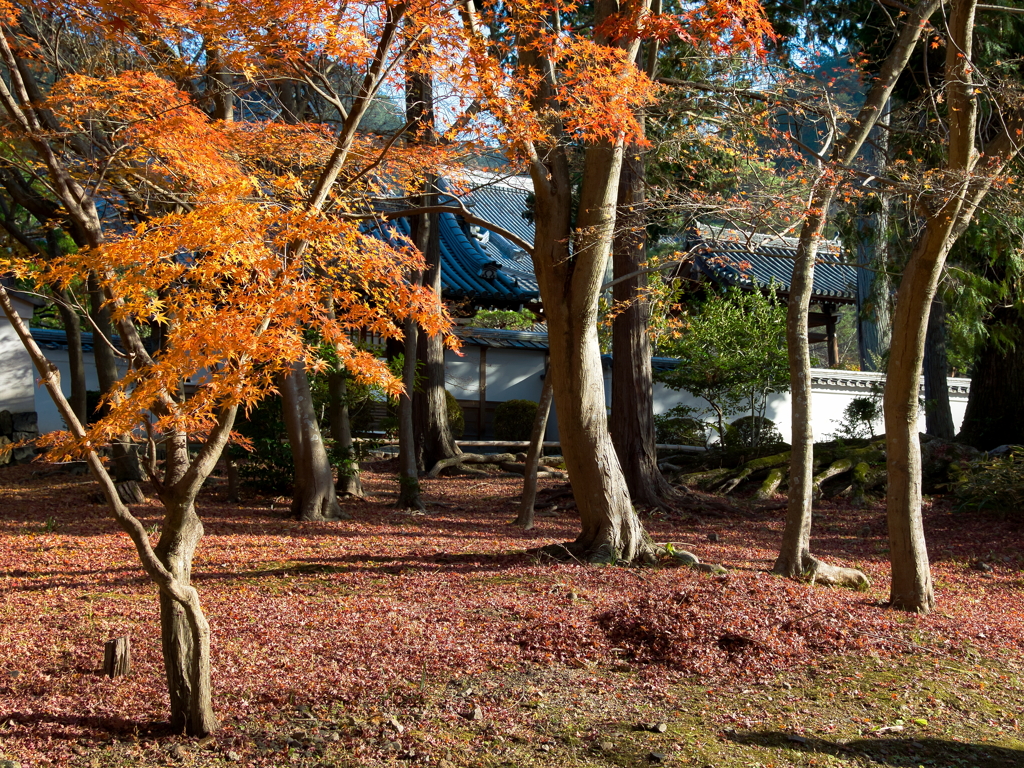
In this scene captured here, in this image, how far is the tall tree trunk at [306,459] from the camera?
9.53 m

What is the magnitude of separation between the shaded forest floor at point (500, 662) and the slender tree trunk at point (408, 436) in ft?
6.70

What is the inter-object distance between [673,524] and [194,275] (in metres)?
7.55

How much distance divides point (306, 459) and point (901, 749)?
7077 mm

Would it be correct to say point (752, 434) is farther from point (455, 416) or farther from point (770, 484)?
point (455, 416)

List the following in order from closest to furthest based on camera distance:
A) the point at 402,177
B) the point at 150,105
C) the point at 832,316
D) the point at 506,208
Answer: the point at 150,105
the point at 402,177
the point at 832,316
the point at 506,208

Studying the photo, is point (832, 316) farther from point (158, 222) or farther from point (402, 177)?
point (158, 222)

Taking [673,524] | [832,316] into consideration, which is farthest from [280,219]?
[832,316]

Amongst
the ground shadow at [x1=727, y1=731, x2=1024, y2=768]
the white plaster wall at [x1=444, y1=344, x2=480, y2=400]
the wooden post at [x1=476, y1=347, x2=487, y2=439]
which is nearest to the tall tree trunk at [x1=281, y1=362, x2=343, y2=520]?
the ground shadow at [x1=727, y1=731, x2=1024, y2=768]

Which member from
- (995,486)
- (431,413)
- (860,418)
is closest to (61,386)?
(431,413)

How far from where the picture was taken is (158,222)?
4133 millimetres

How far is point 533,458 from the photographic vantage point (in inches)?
348

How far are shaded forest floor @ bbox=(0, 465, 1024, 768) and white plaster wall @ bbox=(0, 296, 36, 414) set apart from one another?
7.53 metres

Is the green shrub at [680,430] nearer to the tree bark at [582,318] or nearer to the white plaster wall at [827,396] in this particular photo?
the white plaster wall at [827,396]

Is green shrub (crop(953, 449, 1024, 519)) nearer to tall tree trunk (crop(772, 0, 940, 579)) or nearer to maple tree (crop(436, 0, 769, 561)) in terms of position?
tall tree trunk (crop(772, 0, 940, 579))
